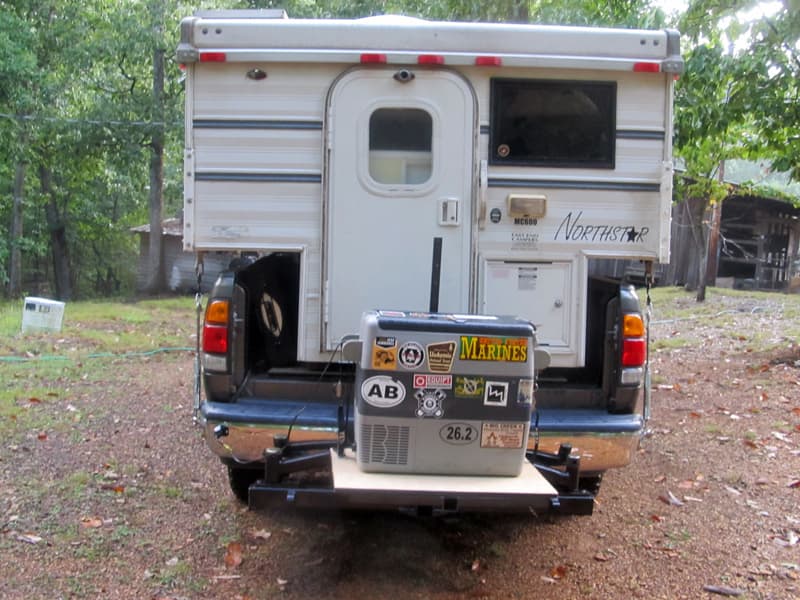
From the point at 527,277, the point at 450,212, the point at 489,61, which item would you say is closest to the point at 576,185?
the point at 527,277

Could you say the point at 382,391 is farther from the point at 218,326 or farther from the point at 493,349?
Answer: the point at 218,326

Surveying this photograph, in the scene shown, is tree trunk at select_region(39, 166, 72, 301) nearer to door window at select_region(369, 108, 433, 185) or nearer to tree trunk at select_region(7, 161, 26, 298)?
tree trunk at select_region(7, 161, 26, 298)

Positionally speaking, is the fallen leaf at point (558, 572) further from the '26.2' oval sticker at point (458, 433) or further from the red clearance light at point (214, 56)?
the red clearance light at point (214, 56)

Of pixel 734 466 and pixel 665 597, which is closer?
pixel 665 597

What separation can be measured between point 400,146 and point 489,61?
635 millimetres

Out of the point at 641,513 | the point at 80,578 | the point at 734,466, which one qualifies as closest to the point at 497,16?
the point at 734,466

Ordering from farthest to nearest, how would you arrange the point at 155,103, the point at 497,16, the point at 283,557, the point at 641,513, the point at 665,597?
the point at 155,103
the point at 497,16
the point at 641,513
the point at 283,557
the point at 665,597

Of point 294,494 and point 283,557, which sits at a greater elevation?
point 294,494

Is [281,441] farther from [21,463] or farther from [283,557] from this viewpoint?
[21,463]

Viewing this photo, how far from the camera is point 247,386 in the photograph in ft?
14.9

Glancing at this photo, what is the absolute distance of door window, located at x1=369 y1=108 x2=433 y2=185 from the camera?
14.7 ft

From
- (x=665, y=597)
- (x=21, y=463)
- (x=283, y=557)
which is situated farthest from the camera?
(x=21, y=463)

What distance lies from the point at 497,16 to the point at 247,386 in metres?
7.09

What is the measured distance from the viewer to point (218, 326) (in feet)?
14.4
